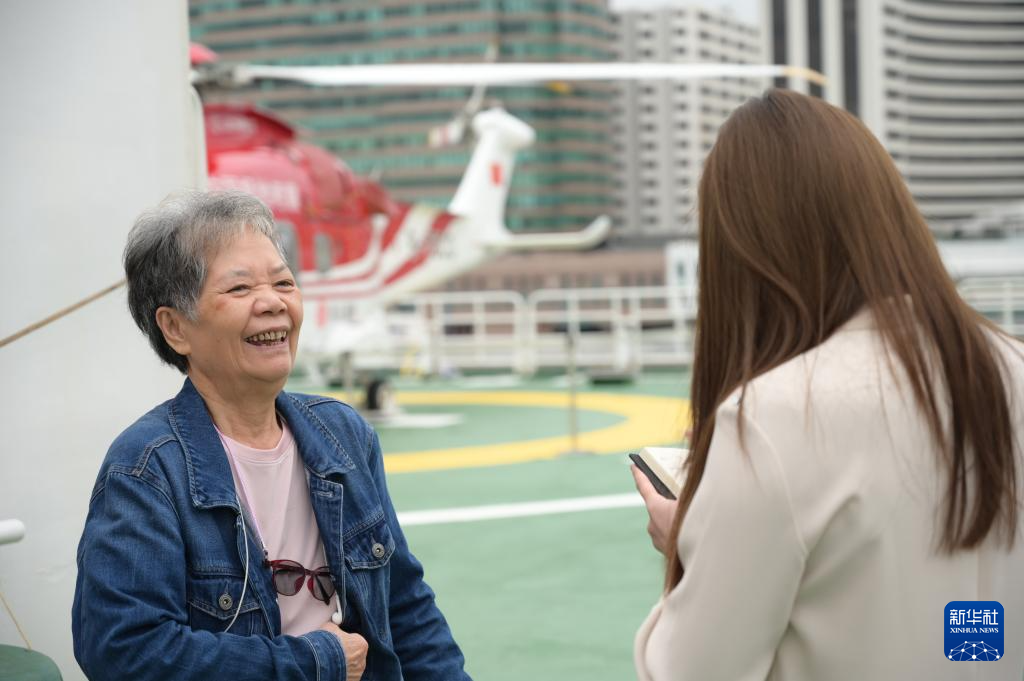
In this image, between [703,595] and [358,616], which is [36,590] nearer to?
[358,616]

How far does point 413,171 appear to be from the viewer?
11825cm

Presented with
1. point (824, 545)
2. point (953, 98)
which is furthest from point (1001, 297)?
point (953, 98)

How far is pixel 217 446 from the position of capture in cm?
177

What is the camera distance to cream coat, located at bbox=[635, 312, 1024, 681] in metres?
1.17

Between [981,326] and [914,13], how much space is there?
146204mm

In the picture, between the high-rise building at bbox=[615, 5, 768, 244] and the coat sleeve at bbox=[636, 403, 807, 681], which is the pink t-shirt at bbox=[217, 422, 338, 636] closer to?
the coat sleeve at bbox=[636, 403, 807, 681]

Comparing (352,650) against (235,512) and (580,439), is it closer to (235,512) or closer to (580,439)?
(235,512)

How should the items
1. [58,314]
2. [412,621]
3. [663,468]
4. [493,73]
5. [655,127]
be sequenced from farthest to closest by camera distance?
[655,127] → [493,73] → [58,314] → [412,621] → [663,468]

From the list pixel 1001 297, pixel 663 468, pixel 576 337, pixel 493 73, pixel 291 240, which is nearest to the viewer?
pixel 663 468

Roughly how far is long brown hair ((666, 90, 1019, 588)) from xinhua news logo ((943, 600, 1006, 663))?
0.08 meters

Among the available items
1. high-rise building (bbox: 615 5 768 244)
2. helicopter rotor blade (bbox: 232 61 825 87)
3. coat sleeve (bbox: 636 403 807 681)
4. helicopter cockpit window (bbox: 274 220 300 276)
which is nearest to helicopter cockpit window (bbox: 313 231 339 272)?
Result: helicopter cockpit window (bbox: 274 220 300 276)

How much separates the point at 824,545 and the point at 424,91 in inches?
4770

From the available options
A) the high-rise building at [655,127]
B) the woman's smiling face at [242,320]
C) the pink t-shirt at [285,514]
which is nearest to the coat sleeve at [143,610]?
the pink t-shirt at [285,514]

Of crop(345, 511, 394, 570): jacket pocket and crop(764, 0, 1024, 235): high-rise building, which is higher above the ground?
crop(764, 0, 1024, 235): high-rise building
